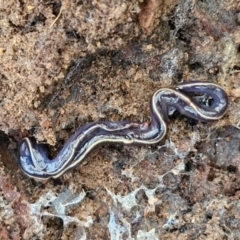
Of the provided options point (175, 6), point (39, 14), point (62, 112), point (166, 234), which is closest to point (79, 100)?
point (62, 112)

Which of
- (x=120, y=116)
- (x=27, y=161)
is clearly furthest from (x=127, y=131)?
(x=27, y=161)

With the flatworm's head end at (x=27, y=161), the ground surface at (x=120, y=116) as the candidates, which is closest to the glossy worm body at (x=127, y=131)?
the flatworm's head end at (x=27, y=161)

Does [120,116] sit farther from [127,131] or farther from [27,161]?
[27,161]

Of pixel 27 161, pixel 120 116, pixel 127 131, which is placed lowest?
pixel 27 161

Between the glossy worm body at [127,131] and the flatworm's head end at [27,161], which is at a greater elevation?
the glossy worm body at [127,131]

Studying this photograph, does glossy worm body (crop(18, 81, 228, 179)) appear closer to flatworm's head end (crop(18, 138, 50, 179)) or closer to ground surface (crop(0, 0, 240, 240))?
flatworm's head end (crop(18, 138, 50, 179))

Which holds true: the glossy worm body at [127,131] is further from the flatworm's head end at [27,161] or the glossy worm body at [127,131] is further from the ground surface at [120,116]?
the ground surface at [120,116]
